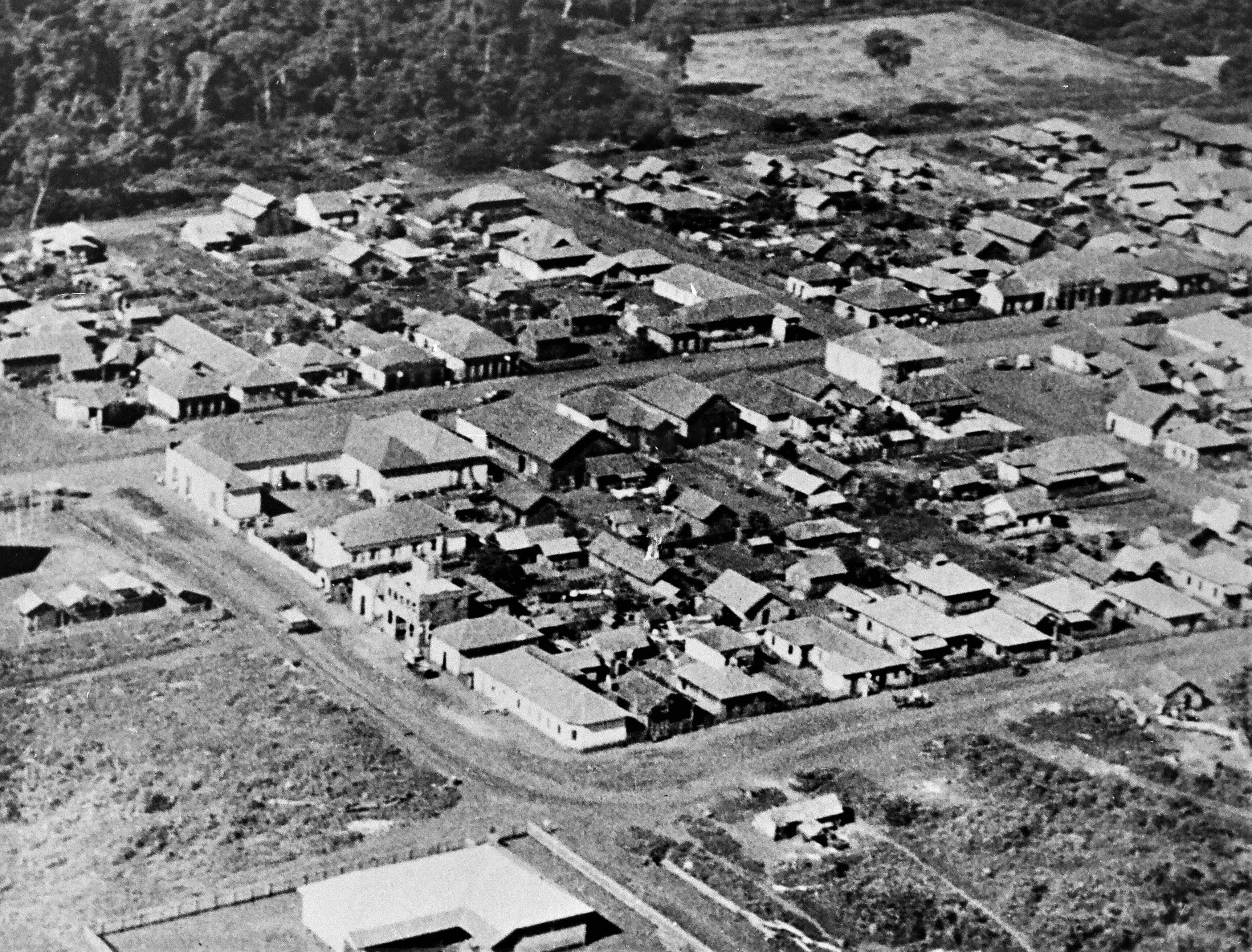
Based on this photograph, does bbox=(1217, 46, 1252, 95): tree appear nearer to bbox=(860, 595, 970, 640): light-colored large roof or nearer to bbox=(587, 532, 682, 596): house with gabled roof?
bbox=(587, 532, 682, 596): house with gabled roof

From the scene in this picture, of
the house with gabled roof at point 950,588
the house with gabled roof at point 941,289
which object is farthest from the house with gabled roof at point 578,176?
the house with gabled roof at point 950,588

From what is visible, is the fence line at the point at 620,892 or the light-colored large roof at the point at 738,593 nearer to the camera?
the fence line at the point at 620,892

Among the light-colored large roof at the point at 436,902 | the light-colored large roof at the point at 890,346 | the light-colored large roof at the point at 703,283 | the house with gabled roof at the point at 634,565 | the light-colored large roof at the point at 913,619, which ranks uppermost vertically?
the light-colored large roof at the point at 436,902

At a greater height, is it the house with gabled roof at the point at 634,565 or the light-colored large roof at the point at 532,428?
the light-colored large roof at the point at 532,428

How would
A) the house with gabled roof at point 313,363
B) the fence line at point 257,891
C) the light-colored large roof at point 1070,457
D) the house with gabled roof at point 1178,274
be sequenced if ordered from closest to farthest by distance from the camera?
the fence line at point 257,891 < the light-colored large roof at point 1070,457 < the house with gabled roof at point 313,363 < the house with gabled roof at point 1178,274

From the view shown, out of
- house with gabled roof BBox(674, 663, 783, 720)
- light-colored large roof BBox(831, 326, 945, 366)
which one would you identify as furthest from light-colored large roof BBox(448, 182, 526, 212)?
house with gabled roof BBox(674, 663, 783, 720)

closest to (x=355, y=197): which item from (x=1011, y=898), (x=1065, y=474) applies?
(x=1065, y=474)

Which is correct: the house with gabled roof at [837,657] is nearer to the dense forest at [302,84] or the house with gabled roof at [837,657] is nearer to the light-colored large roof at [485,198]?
the light-colored large roof at [485,198]
